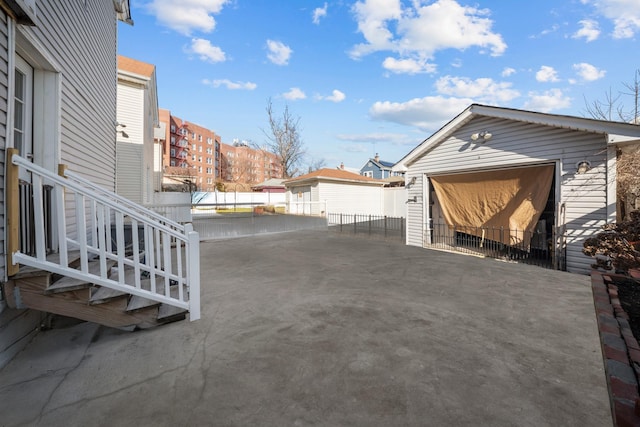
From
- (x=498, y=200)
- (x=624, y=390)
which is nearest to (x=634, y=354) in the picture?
(x=624, y=390)

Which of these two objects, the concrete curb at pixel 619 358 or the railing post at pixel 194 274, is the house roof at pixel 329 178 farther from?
the concrete curb at pixel 619 358

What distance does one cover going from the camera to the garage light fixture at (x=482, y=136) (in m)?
7.27

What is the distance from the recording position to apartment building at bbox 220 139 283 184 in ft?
198

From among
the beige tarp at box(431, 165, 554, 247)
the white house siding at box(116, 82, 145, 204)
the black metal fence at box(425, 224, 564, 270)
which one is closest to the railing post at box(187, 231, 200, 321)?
the black metal fence at box(425, 224, 564, 270)

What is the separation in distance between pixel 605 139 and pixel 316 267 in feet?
20.2

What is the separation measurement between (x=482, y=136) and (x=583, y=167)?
7.42 ft

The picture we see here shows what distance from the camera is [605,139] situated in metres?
5.52

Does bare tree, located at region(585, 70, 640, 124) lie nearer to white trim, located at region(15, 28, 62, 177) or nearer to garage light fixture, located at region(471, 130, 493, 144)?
garage light fixture, located at region(471, 130, 493, 144)

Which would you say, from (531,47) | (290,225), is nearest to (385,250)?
(290,225)

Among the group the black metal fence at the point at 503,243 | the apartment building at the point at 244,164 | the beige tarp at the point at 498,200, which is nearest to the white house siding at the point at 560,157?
the beige tarp at the point at 498,200

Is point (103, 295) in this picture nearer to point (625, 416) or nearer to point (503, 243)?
point (625, 416)

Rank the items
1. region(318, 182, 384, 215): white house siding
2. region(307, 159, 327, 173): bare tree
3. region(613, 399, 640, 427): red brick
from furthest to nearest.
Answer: region(307, 159, 327, 173): bare tree < region(318, 182, 384, 215): white house siding < region(613, 399, 640, 427): red brick

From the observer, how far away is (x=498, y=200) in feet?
25.0

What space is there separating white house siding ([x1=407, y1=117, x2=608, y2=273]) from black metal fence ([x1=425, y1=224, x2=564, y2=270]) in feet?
1.99
